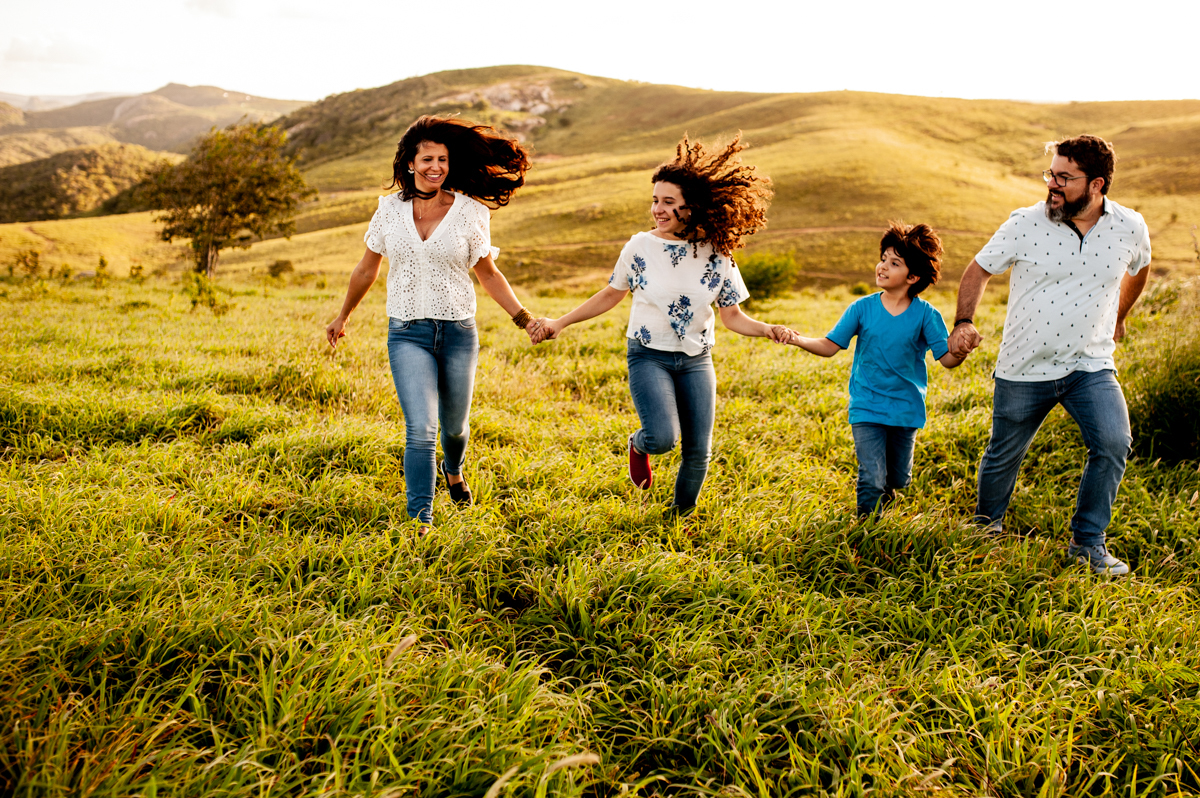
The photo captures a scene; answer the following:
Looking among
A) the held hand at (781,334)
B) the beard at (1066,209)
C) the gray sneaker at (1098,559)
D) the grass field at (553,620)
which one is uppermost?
the beard at (1066,209)

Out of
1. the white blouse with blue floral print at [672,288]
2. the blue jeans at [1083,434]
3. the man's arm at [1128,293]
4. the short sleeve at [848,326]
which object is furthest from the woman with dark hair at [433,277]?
the man's arm at [1128,293]

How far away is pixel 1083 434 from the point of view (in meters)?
3.91

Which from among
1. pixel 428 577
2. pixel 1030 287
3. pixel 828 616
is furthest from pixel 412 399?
pixel 1030 287

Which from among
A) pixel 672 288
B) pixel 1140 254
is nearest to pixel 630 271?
pixel 672 288

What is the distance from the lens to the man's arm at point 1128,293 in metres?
4.11

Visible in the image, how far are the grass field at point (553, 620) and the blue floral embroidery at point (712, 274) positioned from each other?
1.42m

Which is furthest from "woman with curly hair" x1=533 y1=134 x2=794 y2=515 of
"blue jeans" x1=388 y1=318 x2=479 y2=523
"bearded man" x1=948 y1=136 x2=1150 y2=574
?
"bearded man" x1=948 y1=136 x2=1150 y2=574

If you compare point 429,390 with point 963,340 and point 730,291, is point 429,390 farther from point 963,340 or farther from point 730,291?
point 963,340

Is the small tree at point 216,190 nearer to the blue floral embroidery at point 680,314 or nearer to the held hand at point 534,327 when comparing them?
the held hand at point 534,327

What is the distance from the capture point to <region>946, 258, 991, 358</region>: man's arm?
383 cm

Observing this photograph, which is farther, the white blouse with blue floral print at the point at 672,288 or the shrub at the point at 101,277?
the shrub at the point at 101,277

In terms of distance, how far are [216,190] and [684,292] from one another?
29353mm

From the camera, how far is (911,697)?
2621mm

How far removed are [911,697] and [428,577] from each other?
2176 mm
